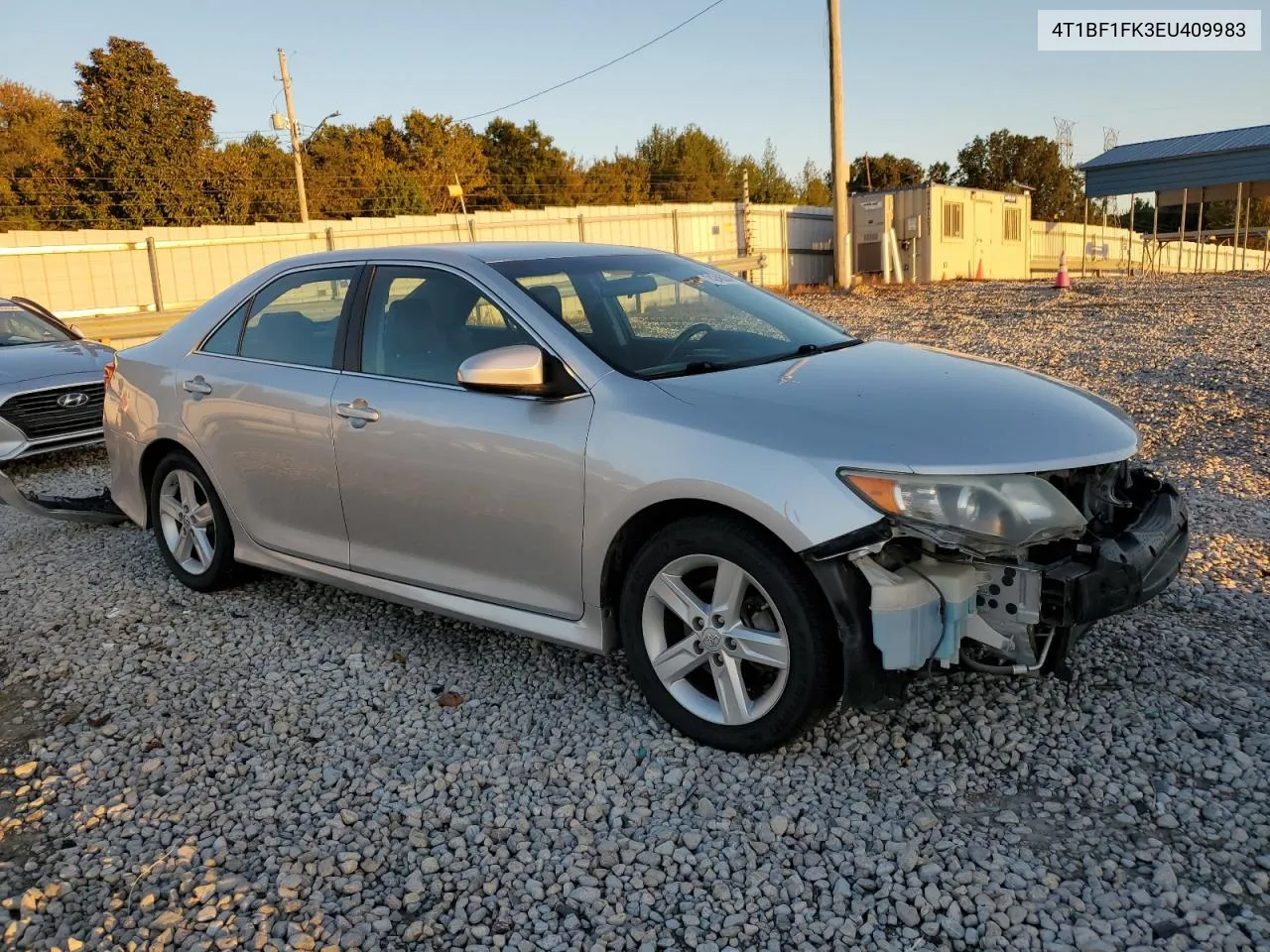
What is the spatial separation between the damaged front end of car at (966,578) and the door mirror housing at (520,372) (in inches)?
41.9

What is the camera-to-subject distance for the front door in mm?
3295

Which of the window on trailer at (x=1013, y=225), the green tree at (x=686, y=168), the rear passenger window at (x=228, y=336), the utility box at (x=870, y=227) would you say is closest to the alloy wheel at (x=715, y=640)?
the rear passenger window at (x=228, y=336)

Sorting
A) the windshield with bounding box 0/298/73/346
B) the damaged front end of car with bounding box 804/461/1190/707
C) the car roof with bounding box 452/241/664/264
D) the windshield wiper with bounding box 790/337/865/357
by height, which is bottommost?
the damaged front end of car with bounding box 804/461/1190/707

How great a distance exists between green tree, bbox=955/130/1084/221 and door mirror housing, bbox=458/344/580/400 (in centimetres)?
7463

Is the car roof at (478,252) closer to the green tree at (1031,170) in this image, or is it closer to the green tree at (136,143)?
the green tree at (136,143)

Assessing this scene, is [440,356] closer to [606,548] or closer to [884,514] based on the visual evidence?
[606,548]

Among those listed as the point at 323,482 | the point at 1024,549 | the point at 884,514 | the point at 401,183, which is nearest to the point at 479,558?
the point at 323,482

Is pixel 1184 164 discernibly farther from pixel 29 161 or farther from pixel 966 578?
pixel 29 161

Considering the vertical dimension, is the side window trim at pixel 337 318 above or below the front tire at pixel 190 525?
above

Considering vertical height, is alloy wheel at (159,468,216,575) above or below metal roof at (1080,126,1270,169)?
below

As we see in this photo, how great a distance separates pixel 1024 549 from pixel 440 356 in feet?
7.13

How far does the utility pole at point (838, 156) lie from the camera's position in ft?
64.9

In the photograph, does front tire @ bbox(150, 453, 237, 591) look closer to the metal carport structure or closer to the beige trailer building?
the beige trailer building

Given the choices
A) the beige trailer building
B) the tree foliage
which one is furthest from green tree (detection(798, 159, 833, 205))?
the beige trailer building
